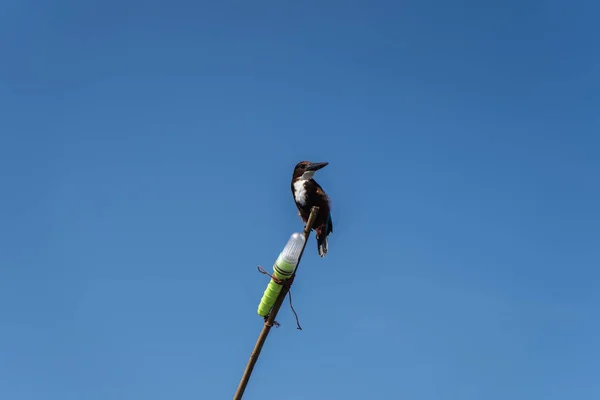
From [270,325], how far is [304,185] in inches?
163

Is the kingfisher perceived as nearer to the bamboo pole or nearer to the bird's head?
the bird's head

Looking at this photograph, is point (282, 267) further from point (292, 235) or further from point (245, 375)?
point (245, 375)

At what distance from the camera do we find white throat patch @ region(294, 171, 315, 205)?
9.04m

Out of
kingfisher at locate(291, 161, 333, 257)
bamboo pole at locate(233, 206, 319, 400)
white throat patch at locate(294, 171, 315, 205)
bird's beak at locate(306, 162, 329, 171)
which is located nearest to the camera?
bamboo pole at locate(233, 206, 319, 400)

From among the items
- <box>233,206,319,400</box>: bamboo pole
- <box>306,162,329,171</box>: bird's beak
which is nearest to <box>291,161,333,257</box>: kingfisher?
<box>306,162,329,171</box>: bird's beak

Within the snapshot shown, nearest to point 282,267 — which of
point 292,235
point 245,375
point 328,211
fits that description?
point 292,235

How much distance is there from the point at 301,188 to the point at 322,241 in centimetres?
93

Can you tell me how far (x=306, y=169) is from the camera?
368 inches

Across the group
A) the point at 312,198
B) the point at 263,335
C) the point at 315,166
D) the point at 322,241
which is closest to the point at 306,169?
the point at 315,166

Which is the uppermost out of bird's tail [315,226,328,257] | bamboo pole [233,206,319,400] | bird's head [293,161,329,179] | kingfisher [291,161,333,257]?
bird's head [293,161,329,179]

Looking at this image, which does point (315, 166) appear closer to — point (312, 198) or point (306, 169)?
point (306, 169)

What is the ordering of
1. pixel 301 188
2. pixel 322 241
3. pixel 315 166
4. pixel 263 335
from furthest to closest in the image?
pixel 315 166, pixel 301 188, pixel 322 241, pixel 263 335

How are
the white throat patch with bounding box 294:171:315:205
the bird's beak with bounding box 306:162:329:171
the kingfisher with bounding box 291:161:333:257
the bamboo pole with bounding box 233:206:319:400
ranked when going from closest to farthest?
the bamboo pole with bounding box 233:206:319:400 < the kingfisher with bounding box 291:161:333:257 < the white throat patch with bounding box 294:171:315:205 < the bird's beak with bounding box 306:162:329:171

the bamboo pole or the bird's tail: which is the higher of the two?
the bird's tail
